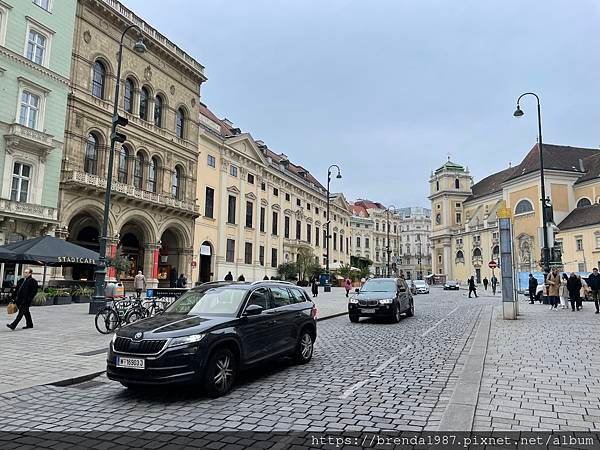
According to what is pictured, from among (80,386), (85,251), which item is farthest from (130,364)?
(85,251)

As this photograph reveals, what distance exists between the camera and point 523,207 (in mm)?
74125

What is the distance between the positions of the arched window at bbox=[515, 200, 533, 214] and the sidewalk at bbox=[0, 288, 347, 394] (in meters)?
72.8

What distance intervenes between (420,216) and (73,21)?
13182 cm

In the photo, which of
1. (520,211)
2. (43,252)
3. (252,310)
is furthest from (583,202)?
(252,310)

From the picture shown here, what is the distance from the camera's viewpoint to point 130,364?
6.41m

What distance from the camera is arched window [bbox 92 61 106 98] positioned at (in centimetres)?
3103

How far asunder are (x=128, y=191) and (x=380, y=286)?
2162 centimetres

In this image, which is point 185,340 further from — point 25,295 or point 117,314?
point 25,295

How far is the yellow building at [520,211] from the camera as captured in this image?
60.8 meters

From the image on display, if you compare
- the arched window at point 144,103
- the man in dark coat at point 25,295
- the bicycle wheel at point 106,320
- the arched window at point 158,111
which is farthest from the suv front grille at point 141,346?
the arched window at point 158,111

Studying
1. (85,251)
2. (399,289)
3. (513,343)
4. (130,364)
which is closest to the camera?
(130,364)

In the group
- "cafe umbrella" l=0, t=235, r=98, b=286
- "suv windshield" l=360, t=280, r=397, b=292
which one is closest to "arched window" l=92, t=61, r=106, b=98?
"cafe umbrella" l=0, t=235, r=98, b=286

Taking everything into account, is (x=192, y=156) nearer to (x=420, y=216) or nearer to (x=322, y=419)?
(x=322, y=419)

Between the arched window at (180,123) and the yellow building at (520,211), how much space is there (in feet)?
97.5
